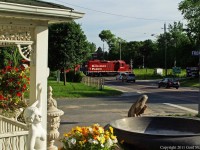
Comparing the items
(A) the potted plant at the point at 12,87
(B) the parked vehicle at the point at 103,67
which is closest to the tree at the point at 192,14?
(B) the parked vehicle at the point at 103,67

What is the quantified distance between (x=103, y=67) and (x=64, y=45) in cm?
3984

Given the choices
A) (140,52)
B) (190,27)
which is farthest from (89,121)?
(140,52)

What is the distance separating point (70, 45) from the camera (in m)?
39.5

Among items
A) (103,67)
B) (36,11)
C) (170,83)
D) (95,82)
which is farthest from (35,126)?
(103,67)

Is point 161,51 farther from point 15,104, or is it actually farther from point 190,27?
point 15,104

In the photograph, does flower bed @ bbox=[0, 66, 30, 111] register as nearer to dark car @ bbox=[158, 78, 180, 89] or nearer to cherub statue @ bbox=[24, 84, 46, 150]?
cherub statue @ bbox=[24, 84, 46, 150]

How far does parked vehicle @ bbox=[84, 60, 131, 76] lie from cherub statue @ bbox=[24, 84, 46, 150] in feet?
226

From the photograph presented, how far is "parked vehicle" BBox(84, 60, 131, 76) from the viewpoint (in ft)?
252

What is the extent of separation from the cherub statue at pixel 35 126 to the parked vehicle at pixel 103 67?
226ft

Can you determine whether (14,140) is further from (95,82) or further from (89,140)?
(95,82)

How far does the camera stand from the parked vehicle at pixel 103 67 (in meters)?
76.7

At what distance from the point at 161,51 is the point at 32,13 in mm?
86192

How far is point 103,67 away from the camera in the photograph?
79000mm

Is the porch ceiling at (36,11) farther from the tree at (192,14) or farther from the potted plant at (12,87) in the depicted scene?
the tree at (192,14)
